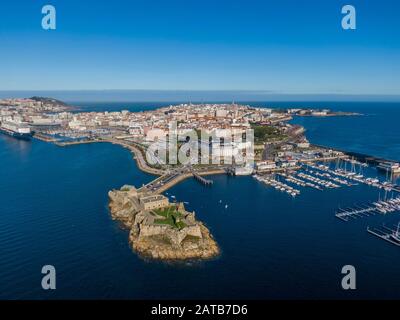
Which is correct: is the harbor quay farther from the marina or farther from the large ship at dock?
the large ship at dock

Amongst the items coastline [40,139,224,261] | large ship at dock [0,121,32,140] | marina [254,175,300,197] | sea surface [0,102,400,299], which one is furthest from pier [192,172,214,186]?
large ship at dock [0,121,32,140]

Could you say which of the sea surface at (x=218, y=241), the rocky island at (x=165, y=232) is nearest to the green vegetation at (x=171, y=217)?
the rocky island at (x=165, y=232)

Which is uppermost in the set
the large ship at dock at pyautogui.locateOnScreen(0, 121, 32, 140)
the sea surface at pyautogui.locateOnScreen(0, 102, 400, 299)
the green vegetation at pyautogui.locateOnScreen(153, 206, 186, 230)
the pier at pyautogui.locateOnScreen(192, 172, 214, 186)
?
the large ship at dock at pyautogui.locateOnScreen(0, 121, 32, 140)

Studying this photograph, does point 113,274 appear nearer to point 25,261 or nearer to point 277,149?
point 25,261

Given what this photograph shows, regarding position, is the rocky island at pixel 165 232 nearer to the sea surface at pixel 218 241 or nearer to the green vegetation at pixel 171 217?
the green vegetation at pixel 171 217
